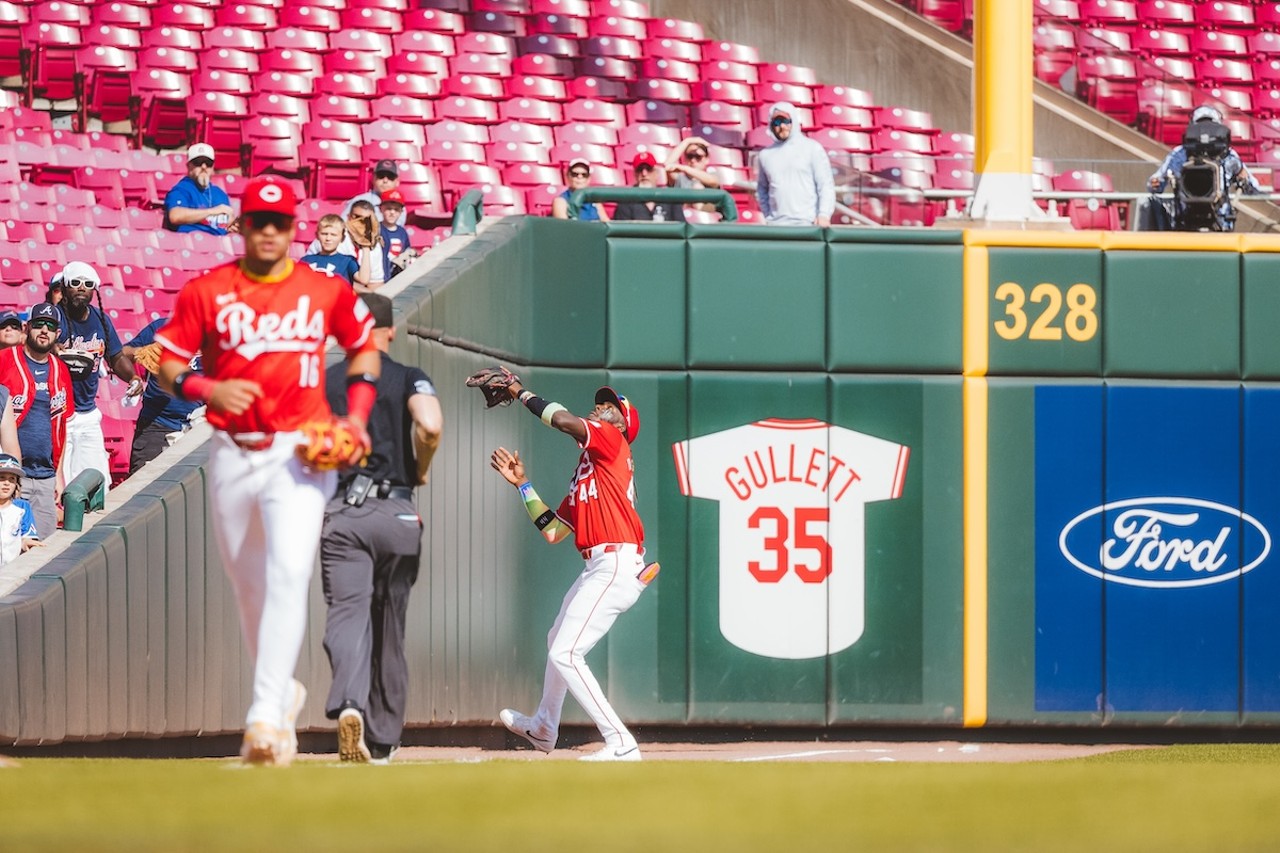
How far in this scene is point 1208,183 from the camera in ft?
36.4

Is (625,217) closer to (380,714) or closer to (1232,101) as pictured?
(380,714)

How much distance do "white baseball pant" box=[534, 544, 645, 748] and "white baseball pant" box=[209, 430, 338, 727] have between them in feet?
10.6

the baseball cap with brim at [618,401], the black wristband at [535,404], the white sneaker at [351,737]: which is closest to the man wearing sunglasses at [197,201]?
the baseball cap with brim at [618,401]

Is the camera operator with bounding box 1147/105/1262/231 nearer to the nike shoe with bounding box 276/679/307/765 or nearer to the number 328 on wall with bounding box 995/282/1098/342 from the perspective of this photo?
the number 328 on wall with bounding box 995/282/1098/342

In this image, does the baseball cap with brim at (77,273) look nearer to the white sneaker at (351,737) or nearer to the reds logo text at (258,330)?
the white sneaker at (351,737)

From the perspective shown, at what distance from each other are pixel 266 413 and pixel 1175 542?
272 inches

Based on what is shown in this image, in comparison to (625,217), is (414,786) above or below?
below

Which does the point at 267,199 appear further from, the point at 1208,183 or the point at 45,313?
the point at 1208,183

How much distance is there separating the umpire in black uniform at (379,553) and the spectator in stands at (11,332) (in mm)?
3920

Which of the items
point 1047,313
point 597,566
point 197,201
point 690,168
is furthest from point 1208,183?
point 197,201

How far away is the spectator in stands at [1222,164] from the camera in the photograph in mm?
11219

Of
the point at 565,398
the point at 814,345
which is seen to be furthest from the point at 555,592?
the point at 814,345

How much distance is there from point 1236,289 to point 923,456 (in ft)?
6.34

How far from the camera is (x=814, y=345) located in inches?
428
